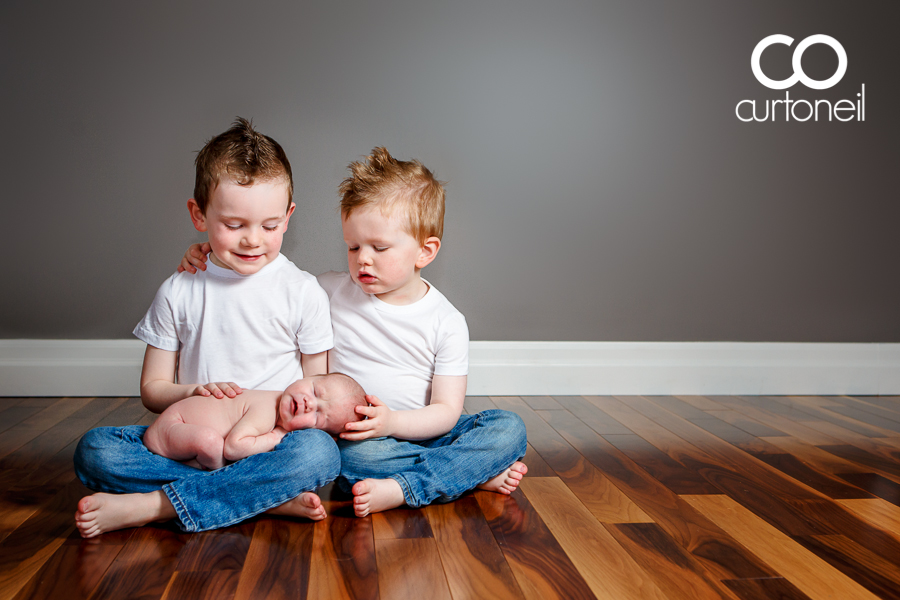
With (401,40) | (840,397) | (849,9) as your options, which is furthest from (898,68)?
(401,40)

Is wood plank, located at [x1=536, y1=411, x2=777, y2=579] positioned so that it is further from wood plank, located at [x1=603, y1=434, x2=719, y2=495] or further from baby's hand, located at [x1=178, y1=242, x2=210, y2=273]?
baby's hand, located at [x1=178, y1=242, x2=210, y2=273]

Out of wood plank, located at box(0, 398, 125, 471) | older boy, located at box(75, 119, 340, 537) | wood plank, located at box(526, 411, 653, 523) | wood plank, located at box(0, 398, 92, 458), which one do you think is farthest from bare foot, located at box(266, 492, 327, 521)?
wood plank, located at box(0, 398, 92, 458)

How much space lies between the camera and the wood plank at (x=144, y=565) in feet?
2.81

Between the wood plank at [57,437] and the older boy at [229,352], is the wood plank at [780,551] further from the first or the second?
the wood plank at [57,437]

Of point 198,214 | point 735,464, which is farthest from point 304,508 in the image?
point 735,464

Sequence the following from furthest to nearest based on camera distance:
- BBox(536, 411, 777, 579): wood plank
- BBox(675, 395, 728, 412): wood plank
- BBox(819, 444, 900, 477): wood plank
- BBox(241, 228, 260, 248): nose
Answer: BBox(675, 395, 728, 412): wood plank < BBox(819, 444, 900, 477): wood plank < BBox(241, 228, 260, 248): nose < BBox(536, 411, 777, 579): wood plank

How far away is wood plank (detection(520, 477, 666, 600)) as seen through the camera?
90 centimetres

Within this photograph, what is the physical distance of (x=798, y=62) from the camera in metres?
2.22

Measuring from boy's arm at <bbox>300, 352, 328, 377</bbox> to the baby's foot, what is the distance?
0.38 metres

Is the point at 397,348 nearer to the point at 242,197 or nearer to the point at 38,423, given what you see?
the point at 242,197

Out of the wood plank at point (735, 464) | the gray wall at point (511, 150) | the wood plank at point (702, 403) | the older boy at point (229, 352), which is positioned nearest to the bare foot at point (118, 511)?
the older boy at point (229, 352)

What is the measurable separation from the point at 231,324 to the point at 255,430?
23 cm

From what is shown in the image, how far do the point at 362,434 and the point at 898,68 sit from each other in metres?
2.19

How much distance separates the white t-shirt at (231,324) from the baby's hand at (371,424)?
0.20m
